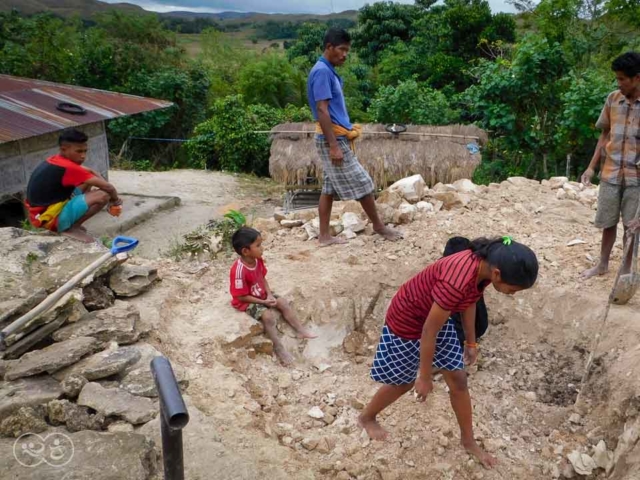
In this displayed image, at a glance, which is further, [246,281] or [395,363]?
[246,281]

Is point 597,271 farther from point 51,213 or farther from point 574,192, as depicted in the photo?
point 51,213

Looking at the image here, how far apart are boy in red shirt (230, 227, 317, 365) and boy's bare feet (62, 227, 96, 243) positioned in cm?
149

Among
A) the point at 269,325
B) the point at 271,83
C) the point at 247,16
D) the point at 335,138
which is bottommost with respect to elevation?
the point at 269,325

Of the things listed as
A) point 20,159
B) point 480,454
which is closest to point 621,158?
Answer: point 480,454

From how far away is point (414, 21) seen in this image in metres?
19.0

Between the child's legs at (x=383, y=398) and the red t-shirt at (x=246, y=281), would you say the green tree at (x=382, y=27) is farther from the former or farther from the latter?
the child's legs at (x=383, y=398)

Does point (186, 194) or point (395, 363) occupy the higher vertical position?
point (395, 363)

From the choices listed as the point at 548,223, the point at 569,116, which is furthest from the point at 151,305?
the point at 569,116

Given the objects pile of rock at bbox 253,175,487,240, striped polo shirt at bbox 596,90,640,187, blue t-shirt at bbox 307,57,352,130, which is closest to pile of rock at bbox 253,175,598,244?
pile of rock at bbox 253,175,487,240

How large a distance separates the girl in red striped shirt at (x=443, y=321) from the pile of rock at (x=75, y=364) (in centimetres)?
120

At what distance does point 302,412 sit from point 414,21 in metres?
17.9

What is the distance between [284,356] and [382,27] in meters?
17.9

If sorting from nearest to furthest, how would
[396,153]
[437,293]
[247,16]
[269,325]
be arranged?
1. [437,293]
2. [269,325]
3. [396,153]
4. [247,16]

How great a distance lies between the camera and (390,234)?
5.11 meters
